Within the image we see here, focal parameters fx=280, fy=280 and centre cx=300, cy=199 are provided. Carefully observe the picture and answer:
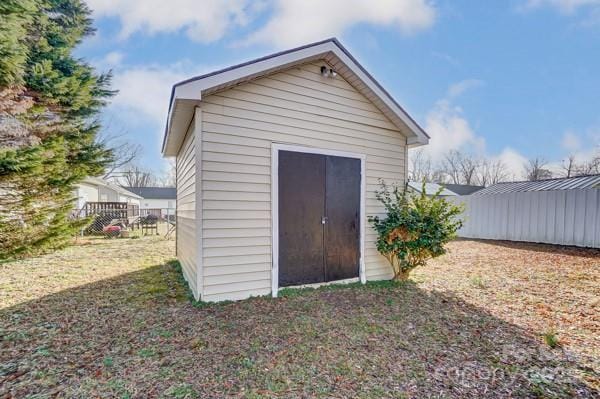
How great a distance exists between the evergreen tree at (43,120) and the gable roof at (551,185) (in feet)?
54.4

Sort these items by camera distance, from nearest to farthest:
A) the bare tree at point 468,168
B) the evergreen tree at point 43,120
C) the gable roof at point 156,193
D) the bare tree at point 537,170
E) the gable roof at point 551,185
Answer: the evergreen tree at point 43,120
the gable roof at point 551,185
the bare tree at point 537,170
the bare tree at point 468,168
the gable roof at point 156,193

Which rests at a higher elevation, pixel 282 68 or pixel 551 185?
pixel 282 68

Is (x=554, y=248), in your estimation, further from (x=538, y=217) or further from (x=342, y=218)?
(x=342, y=218)

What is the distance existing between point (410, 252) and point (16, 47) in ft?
→ 32.5

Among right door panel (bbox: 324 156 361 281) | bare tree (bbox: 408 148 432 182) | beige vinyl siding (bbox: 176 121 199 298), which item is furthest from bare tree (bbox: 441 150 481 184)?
beige vinyl siding (bbox: 176 121 199 298)

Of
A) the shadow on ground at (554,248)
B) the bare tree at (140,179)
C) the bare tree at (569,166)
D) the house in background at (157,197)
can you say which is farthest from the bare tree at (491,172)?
the bare tree at (140,179)

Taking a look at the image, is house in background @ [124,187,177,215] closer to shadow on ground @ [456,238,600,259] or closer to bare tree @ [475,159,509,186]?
shadow on ground @ [456,238,600,259]

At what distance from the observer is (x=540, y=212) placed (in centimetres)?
1094

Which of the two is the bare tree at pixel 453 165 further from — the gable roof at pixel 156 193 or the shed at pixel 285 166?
the gable roof at pixel 156 193

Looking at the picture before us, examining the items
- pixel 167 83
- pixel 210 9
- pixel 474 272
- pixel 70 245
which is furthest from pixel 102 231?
pixel 474 272

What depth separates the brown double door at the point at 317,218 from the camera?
4.70 metres

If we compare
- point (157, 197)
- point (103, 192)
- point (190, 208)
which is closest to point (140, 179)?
point (157, 197)

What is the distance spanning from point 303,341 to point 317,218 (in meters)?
2.26

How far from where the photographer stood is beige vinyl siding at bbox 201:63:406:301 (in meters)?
4.12
